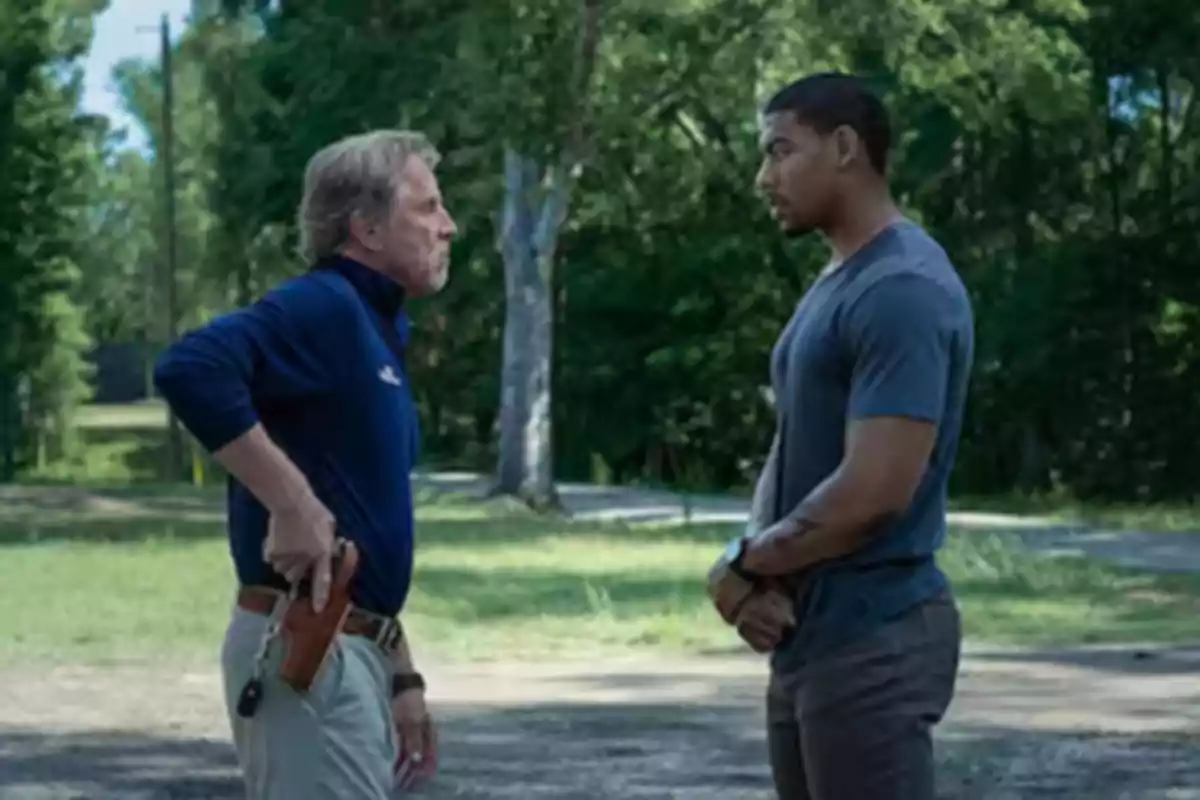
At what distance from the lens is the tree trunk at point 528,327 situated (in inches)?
1120

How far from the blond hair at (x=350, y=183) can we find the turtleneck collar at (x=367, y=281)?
0.12 feet

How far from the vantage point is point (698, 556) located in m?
20.4

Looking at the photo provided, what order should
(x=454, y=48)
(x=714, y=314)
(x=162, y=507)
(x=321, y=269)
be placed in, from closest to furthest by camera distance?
(x=321, y=269) < (x=454, y=48) < (x=162, y=507) < (x=714, y=314)

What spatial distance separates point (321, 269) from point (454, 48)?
23329mm

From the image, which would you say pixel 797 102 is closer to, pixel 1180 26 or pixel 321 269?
pixel 321 269

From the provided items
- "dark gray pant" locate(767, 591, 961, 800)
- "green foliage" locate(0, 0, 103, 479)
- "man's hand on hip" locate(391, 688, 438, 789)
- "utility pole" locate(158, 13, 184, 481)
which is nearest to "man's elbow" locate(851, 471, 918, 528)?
"dark gray pant" locate(767, 591, 961, 800)

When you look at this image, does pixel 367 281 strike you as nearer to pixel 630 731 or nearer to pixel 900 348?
pixel 900 348

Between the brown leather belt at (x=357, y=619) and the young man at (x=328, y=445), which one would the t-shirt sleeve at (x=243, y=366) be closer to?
the young man at (x=328, y=445)

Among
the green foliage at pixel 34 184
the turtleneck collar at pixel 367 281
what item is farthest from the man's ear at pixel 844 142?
the green foliage at pixel 34 184

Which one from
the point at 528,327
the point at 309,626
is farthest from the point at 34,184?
the point at 309,626

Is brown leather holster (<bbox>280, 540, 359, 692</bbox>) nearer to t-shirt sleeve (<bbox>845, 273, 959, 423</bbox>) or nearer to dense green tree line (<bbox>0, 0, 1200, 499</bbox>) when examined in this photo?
t-shirt sleeve (<bbox>845, 273, 959, 423</bbox>)

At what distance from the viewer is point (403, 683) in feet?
13.4

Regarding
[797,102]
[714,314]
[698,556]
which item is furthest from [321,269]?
[714,314]

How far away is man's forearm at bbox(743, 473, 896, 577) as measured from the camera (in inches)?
144
